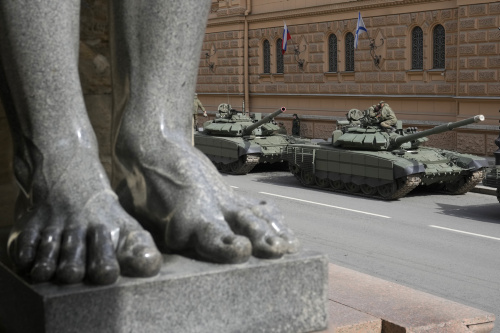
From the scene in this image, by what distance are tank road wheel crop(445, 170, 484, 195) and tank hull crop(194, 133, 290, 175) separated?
4483 millimetres

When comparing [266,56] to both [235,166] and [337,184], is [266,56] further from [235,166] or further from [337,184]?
[337,184]

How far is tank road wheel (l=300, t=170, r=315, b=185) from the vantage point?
17341 mm

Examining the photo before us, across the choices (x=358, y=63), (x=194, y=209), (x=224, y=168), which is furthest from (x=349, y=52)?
(x=194, y=209)

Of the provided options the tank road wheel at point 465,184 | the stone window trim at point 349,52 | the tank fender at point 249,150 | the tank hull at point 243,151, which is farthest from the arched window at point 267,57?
the tank road wheel at point 465,184

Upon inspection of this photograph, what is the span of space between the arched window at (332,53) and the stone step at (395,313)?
23050mm

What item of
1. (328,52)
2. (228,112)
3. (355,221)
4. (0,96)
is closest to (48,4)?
(0,96)

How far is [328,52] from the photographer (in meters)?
26.0

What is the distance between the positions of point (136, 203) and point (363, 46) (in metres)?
22.5

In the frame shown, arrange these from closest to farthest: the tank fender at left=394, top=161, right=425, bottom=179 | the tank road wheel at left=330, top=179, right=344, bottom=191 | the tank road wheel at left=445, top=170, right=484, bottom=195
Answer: the tank fender at left=394, top=161, right=425, bottom=179
the tank road wheel at left=445, top=170, right=484, bottom=195
the tank road wheel at left=330, top=179, right=344, bottom=191

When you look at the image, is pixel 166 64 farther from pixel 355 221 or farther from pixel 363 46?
pixel 363 46

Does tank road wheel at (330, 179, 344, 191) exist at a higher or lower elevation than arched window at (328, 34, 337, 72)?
lower

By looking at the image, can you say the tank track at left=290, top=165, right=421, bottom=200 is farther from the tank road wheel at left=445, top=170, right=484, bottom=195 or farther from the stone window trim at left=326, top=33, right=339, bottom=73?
the stone window trim at left=326, top=33, right=339, bottom=73

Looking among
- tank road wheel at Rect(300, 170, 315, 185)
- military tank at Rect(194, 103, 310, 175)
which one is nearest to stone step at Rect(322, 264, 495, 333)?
tank road wheel at Rect(300, 170, 315, 185)

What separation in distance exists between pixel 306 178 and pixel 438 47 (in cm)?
641
